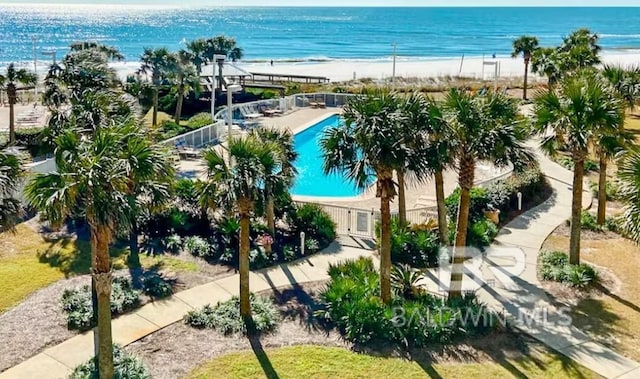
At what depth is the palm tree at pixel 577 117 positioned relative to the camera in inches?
579

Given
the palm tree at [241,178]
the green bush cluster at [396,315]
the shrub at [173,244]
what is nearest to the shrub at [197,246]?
the shrub at [173,244]

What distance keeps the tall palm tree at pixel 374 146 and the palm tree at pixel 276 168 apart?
1155 millimetres

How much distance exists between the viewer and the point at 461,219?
13.8 m

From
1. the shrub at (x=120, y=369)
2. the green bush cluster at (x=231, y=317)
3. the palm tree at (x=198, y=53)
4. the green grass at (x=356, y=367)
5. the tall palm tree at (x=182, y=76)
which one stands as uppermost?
the palm tree at (x=198, y=53)

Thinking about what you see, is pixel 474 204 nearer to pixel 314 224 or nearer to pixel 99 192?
pixel 314 224

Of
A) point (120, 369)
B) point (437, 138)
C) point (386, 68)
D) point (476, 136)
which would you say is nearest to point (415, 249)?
point (437, 138)

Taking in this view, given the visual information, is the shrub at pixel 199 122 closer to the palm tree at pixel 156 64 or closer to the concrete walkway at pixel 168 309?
the palm tree at pixel 156 64

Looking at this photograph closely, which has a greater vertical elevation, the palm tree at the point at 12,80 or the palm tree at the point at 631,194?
the palm tree at the point at 12,80

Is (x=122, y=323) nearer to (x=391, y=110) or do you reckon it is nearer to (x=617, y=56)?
(x=391, y=110)

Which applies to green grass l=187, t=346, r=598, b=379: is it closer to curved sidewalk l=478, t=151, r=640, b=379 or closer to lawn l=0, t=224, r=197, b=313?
curved sidewalk l=478, t=151, r=640, b=379

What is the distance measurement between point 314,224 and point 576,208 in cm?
787

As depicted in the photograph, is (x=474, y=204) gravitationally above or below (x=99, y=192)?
below

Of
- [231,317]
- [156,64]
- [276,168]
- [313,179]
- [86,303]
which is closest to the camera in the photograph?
[231,317]

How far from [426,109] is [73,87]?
10.5 meters
